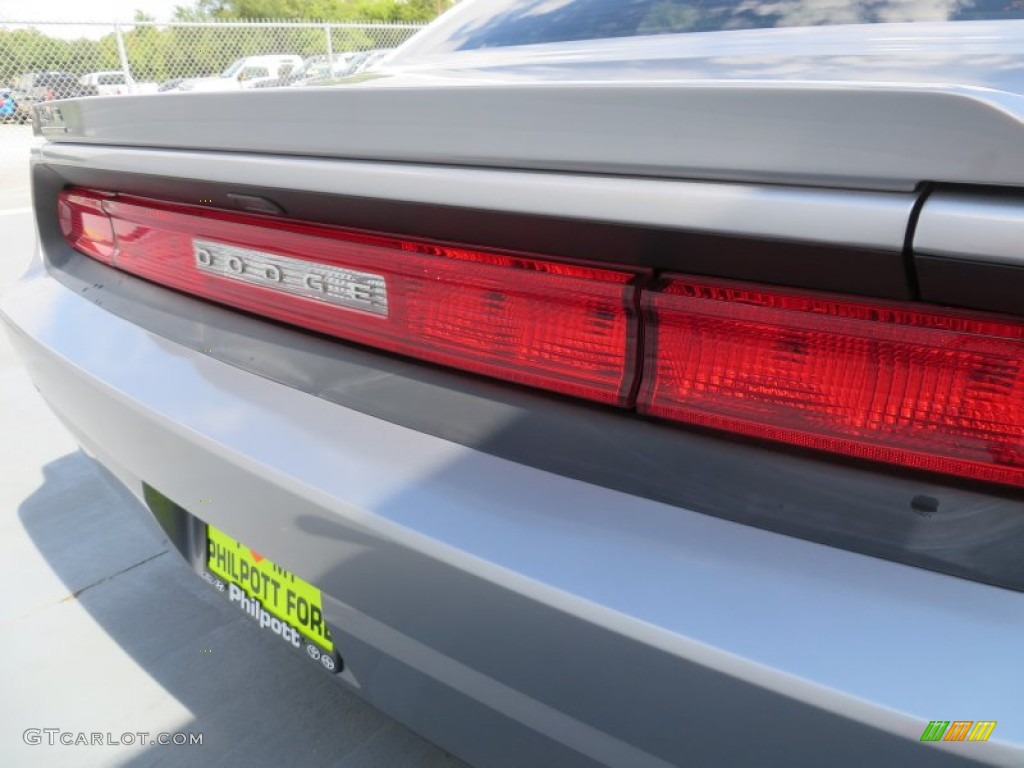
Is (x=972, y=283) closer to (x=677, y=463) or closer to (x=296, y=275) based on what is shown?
(x=677, y=463)

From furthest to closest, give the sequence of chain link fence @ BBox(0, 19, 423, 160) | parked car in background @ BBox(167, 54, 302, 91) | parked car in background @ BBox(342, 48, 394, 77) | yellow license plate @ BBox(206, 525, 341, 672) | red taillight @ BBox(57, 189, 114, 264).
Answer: parked car in background @ BBox(167, 54, 302, 91) → chain link fence @ BBox(0, 19, 423, 160) → parked car in background @ BBox(342, 48, 394, 77) → red taillight @ BBox(57, 189, 114, 264) → yellow license plate @ BBox(206, 525, 341, 672)

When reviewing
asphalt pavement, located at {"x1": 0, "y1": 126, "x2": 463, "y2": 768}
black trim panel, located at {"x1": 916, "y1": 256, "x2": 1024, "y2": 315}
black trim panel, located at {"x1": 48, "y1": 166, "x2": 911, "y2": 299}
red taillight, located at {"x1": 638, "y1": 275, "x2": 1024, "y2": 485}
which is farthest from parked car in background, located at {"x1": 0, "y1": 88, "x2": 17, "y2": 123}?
black trim panel, located at {"x1": 916, "y1": 256, "x2": 1024, "y2": 315}

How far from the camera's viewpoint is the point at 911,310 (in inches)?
32.8

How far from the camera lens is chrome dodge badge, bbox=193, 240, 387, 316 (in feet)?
4.14

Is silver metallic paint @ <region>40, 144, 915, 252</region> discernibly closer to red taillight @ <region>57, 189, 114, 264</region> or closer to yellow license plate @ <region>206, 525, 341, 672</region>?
yellow license plate @ <region>206, 525, 341, 672</region>

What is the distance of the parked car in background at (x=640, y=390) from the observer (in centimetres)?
77

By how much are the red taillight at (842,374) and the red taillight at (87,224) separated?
54.7 inches

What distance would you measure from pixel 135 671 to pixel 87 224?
112cm

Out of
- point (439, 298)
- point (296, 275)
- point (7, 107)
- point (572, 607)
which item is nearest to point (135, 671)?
point (296, 275)

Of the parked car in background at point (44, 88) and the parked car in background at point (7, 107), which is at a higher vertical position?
the parked car in background at point (44, 88)

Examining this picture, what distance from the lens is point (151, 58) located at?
13.4m

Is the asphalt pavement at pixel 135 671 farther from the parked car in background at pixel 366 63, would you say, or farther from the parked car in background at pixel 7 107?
the parked car in background at pixel 7 107

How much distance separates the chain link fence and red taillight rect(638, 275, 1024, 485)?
38.3 ft

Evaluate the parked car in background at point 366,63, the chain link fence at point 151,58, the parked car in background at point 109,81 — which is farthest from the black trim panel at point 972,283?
the parked car in background at point 109,81
